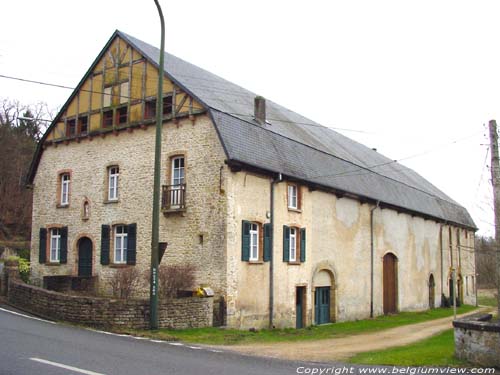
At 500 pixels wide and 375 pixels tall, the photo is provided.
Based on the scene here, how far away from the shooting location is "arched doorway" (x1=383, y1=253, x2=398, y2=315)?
31.3 metres

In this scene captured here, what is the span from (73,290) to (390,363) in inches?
585

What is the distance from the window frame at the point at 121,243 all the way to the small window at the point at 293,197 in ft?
22.1

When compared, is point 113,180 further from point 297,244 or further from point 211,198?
point 297,244

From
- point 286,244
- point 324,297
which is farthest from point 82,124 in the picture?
point 324,297

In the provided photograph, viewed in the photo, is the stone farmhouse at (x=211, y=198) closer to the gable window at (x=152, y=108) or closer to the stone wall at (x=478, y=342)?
the gable window at (x=152, y=108)

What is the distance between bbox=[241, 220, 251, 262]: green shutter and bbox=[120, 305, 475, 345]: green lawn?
8.70 feet

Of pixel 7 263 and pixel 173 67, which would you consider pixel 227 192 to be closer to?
pixel 173 67

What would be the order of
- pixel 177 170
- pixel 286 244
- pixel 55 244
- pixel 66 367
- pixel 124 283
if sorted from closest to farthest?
pixel 66 367 < pixel 124 283 < pixel 177 170 < pixel 286 244 < pixel 55 244

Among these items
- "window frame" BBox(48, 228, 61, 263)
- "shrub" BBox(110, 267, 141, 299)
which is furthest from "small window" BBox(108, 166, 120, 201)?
"shrub" BBox(110, 267, 141, 299)

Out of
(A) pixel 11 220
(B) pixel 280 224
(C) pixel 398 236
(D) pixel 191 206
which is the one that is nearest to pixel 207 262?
(D) pixel 191 206

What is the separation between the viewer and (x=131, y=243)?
22.5m

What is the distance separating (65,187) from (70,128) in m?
2.72

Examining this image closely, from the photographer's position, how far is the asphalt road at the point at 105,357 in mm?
9289

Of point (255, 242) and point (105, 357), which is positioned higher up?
point (255, 242)
